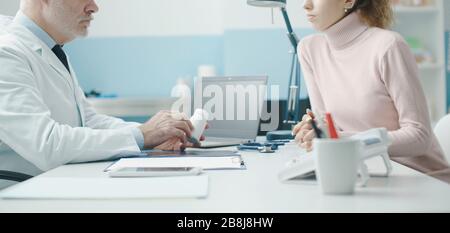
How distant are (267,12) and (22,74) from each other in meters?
2.65

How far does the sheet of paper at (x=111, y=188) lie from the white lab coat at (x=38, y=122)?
244 mm

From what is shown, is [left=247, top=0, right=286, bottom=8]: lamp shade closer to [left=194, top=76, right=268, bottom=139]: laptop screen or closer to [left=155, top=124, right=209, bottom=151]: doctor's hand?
[left=194, top=76, right=268, bottom=139]: laptop screen

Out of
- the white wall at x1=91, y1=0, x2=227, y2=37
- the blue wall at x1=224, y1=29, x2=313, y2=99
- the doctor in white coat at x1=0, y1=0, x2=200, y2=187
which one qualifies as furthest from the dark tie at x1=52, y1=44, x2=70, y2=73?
the white wall at x1=91, y1=0, x2=227, y2=37

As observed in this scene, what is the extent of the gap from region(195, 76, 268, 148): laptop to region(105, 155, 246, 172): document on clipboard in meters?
0.38

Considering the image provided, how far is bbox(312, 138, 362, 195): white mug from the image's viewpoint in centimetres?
76

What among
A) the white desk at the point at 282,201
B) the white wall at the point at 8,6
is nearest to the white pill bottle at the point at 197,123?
the white desk at the point at 282,201

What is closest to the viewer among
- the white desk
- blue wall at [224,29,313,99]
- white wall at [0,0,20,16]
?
the white desk

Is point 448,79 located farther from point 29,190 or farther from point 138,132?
point 29,190

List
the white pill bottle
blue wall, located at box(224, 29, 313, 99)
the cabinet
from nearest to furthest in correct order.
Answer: the white pill bottle
the cabinet
blue wall, located at box(224, 29, 313, 99)

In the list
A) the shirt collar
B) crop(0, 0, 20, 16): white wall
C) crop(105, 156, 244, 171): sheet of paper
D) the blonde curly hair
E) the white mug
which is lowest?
crop(105, 156, 244, 171): sheet of paper

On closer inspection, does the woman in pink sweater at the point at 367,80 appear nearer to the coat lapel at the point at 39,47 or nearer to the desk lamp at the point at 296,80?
the desk lamp at the point at 296,80

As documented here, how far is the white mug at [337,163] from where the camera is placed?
762 millimetres

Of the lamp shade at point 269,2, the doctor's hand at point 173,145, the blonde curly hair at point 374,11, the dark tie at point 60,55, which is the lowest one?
the doctor's hand at point 173,145
